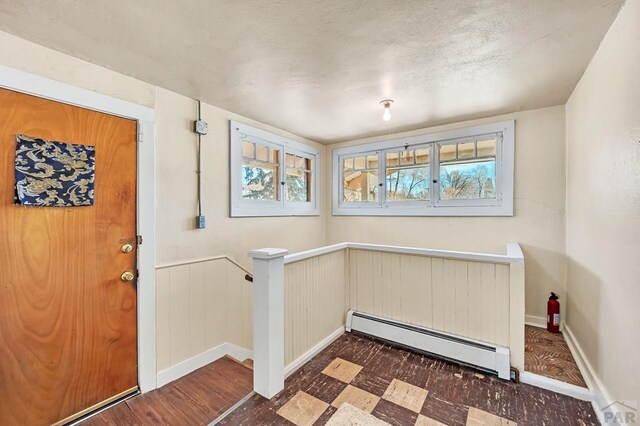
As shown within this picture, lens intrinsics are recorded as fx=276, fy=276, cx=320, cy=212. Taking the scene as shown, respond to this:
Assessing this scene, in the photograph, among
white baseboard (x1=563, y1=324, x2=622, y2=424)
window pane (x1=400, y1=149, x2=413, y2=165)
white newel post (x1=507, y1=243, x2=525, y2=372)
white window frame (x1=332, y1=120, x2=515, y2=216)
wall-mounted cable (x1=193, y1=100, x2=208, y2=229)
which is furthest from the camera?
window pane (x1=400, y1=149, x2=413, y2=165)

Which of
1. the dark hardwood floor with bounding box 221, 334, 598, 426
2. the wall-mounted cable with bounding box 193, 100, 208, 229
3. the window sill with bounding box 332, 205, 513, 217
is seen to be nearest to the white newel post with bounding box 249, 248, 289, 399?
the dark hardwood floor with bounding box 221, 334, 598, 426

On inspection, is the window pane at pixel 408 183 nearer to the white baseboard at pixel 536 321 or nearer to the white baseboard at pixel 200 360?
the white baseboard at pixel 536 321

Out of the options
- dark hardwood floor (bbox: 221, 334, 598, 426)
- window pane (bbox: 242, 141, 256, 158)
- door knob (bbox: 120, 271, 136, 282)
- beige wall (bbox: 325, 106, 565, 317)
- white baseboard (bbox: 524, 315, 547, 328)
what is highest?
window pane (bbox: 242, 141, 256, 158)

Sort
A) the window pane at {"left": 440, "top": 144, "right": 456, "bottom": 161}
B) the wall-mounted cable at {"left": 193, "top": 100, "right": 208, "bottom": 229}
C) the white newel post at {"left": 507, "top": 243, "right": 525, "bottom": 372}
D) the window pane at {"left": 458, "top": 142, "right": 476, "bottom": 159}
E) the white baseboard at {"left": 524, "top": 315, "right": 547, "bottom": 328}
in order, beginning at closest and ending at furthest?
1. the white newel post at {"left": 507, "top": 243, "right": 525, "bottom": 372}
2. the wall-mounted cable at {"left": 193, "top": 100, "right": 208, "bottom": 229}
3. the white baseboard at {"left": 524, "top": 315, "right": 547, "bottom": 328}
4. the window pane at {"left": 458, "top": 142, "right": 476, "bottom": 159}
5. the window pane at {"left": 440, "top": 144, "right": 456, "bottom": 161}

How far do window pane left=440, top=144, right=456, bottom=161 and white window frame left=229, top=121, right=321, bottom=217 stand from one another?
1.75m

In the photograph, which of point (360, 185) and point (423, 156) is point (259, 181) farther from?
point (423, 156)

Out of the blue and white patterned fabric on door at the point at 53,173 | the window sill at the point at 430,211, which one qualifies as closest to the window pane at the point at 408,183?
the window sill at the point at 430,211

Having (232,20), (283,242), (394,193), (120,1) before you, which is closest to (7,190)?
(120,1)

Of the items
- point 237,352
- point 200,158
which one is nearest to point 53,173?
point 200,158

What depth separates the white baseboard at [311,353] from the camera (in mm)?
2113

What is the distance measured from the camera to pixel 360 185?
411cm

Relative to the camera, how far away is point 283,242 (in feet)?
11.8

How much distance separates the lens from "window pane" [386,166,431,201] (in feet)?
11.6

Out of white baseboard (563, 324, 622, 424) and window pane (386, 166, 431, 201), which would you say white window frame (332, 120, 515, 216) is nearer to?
window pane (386, 166, 431, 201)
